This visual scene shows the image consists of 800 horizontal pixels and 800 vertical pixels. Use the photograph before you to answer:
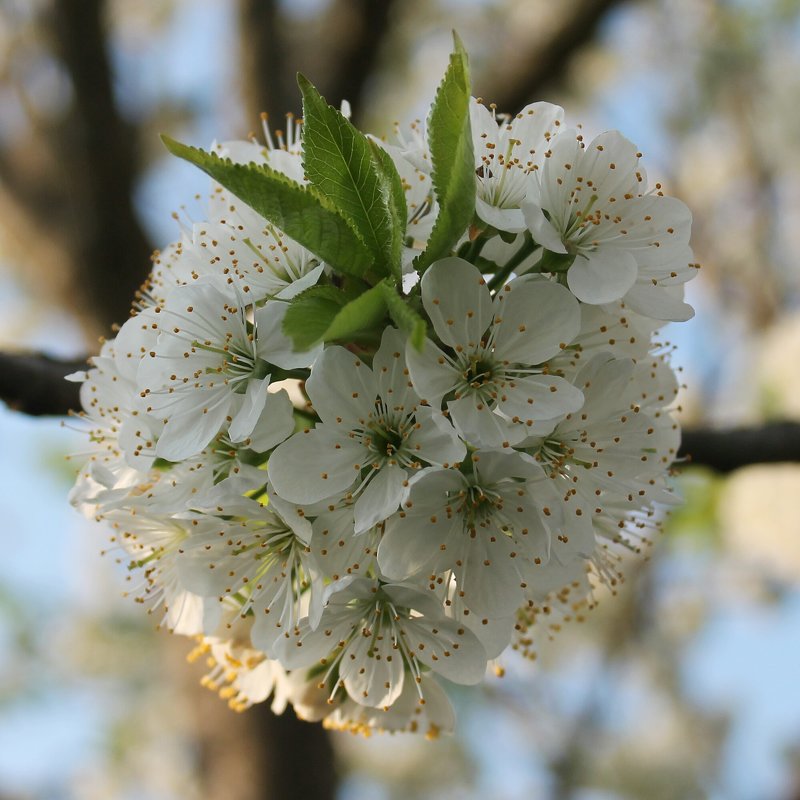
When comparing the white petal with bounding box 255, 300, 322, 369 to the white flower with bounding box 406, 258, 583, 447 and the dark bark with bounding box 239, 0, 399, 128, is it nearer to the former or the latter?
the white flower with bounding box 406, 258, 583, 447

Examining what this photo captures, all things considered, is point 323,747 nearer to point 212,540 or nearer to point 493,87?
point 212,540

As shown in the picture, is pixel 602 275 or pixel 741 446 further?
pixel 741 446

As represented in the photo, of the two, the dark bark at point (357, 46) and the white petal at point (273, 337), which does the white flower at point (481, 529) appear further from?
the dark bark at point (357, 46)

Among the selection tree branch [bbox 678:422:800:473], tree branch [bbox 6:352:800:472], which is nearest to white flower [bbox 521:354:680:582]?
tree branch [bbox 6:352:800:472]

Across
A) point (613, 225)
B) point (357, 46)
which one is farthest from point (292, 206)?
point (357, 46)

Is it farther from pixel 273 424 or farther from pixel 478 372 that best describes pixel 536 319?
pixel 273 424

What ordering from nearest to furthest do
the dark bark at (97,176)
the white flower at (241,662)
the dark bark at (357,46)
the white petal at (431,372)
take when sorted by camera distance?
the white petal at (431,372), the white flower at (241,662), the dark bark at (97,176), the dark bark at (357,46)

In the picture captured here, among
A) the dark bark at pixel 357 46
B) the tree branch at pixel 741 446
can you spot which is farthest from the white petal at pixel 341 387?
the dark bark at pixel 357 46
